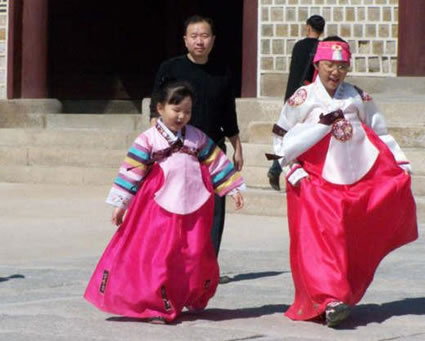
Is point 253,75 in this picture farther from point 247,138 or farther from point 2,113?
point 2,113

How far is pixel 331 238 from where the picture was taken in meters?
7.07

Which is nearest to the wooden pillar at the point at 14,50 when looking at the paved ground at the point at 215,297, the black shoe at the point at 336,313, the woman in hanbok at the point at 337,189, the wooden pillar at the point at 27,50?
the wooden pillar at the point at 27,50

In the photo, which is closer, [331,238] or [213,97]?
[331,238]

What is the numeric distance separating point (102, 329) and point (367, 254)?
52.4 inches

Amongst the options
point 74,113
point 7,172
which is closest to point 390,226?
point 7,172

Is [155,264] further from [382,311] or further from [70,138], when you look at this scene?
[70,138]

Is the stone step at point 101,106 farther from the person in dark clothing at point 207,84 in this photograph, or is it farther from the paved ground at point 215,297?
the person in dark clothing at point 207,84

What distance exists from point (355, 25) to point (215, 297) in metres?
7.82

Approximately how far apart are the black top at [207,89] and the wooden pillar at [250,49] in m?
7.54

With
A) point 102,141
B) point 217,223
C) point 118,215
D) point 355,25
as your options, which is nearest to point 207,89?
point 217,223

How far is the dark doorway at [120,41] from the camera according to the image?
19.2 meters

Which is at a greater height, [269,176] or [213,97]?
[213,97]

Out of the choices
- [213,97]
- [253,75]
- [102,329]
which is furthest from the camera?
[253,75]

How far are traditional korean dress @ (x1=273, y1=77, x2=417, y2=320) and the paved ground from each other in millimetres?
226
